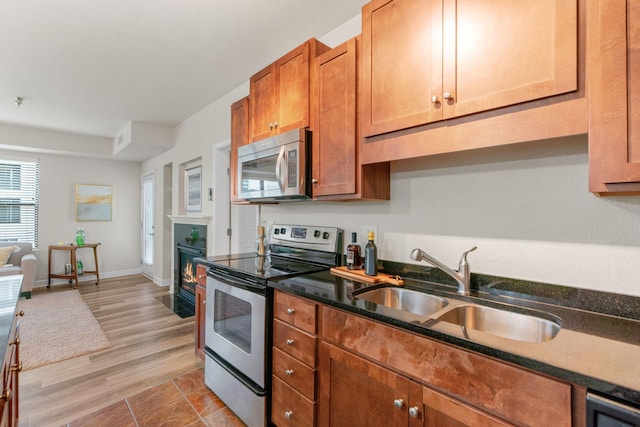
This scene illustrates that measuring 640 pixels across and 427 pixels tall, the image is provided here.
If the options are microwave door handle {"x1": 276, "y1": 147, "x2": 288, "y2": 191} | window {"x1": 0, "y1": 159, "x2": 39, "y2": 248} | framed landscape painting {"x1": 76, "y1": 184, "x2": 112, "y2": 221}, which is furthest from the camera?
framed landscape painting {"x1": 76, "y1": 184, "x2": 112, "y2": 221}

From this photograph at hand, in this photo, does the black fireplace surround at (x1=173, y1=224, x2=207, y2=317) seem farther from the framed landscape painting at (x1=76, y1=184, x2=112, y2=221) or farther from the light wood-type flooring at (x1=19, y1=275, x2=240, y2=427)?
the framed landscape painting at (x1=76, y1=184, x2=112, y2=221)

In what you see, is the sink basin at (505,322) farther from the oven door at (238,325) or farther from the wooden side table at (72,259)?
the wooden side table at (72,259)

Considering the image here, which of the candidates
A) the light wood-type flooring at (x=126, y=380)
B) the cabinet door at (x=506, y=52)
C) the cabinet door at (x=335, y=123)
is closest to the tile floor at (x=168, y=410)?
the light wood-type flooring at (x=126, y=380)

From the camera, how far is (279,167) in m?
1.98

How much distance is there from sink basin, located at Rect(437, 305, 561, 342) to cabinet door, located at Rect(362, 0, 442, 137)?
0.82 m

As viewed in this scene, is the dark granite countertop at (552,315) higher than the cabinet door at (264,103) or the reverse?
the reverse

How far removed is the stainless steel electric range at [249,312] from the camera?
5.47ft

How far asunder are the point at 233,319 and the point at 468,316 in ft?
4.54

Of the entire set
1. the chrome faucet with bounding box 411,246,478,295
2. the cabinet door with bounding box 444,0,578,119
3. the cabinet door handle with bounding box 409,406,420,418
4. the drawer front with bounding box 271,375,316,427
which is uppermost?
the cabinet door with bounding box 444,0,578,119

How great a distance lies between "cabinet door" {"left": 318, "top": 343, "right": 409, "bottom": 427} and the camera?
111 cm

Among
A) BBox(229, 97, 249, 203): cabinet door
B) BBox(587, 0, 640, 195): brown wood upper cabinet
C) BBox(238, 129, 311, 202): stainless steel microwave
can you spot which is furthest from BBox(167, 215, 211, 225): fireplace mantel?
BBox(587, 0, 640, 195): brown wood upper cabinet

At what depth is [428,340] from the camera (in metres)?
1.01

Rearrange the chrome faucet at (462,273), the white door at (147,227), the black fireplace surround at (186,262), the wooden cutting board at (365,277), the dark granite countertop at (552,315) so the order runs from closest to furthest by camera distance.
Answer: the dark granite countertop at (552,315) < the chrome faucet at (462,273) < the wooden cutting board at (365,277) < the black fireplace surround at (186,262) < the white door at (147,227)

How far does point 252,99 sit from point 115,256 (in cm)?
528
